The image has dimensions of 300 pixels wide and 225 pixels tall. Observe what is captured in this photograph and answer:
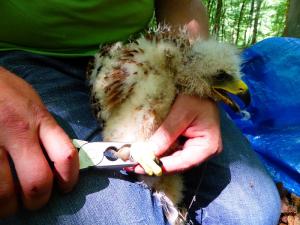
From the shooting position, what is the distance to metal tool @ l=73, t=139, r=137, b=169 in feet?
3.36

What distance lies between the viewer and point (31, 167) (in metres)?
0.84

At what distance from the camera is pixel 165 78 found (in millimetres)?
1174

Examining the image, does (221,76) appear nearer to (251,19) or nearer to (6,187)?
(6,187)

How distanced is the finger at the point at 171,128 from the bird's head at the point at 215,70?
91 mm

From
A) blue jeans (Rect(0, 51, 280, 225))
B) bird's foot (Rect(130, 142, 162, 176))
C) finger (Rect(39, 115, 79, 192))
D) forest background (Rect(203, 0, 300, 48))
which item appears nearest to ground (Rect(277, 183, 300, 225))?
blue jeans (Rect(0, 51, 280, 225))

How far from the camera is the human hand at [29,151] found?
845mm

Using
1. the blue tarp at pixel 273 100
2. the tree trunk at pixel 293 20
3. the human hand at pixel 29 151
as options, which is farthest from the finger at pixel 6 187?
the tree trunk at pixel 293 20

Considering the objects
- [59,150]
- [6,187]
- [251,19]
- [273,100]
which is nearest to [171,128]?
[59,150]

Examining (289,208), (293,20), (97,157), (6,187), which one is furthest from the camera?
(293,20)

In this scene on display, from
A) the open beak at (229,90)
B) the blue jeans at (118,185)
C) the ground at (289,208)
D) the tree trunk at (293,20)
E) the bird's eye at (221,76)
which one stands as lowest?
the ground at (289,208)

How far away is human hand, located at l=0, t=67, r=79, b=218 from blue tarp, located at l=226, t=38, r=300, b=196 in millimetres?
1349

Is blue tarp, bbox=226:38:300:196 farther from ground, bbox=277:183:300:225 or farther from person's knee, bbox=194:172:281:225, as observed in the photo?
person's knee, bbox=194:172:281:225

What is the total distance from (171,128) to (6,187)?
50cm

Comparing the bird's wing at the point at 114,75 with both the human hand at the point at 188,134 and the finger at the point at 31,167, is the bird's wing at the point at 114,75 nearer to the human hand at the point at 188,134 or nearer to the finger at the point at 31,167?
the human hand at the point at 188,134
